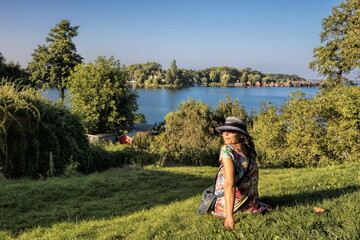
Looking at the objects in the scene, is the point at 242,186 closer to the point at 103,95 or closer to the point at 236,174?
the point at 236,174

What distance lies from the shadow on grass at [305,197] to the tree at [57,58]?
42.9 meters

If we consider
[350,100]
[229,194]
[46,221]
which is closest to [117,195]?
[46,221]

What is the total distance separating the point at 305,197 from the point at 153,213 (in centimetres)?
282

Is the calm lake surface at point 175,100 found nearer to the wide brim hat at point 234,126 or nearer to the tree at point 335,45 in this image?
the tree at point 335,45

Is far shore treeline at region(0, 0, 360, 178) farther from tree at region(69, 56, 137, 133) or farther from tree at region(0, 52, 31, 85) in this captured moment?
tree at region(0, 52, 31, 85)

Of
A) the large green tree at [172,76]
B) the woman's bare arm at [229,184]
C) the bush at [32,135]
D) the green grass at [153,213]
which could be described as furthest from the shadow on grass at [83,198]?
the large green tree at [172,76]

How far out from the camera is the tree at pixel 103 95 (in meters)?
32.8

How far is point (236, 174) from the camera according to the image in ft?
12.2

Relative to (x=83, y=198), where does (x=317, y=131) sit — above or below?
above

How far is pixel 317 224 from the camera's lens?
3.55 metres

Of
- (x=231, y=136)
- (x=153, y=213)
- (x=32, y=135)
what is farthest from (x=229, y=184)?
(x=32, y=135)

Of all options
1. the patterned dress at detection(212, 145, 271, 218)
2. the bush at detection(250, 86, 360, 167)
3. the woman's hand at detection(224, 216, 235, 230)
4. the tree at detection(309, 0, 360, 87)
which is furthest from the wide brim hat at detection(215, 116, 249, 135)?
the tree at detection(309, 0, 360, 87)

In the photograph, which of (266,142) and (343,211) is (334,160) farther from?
(343,211)

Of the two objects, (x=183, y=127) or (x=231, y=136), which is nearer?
(x=231, y=136)
